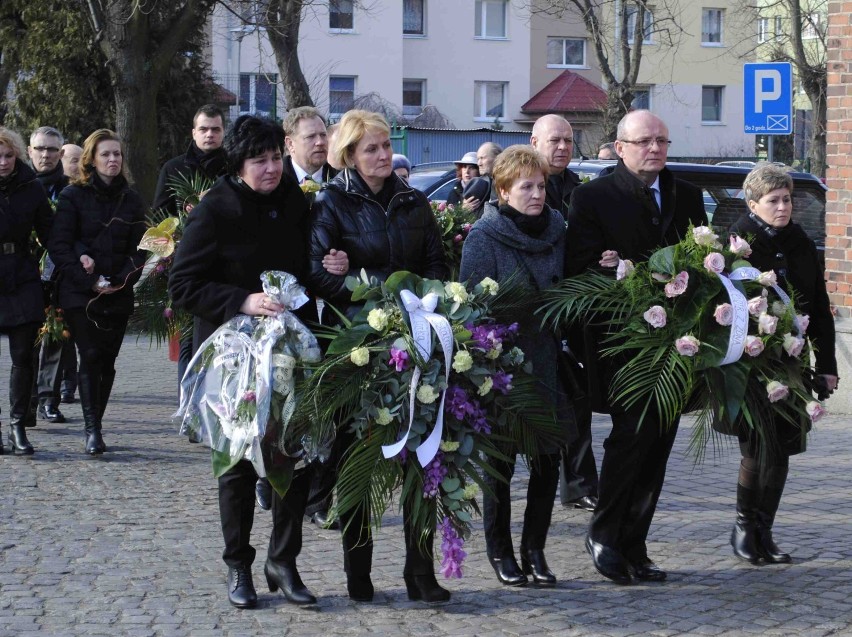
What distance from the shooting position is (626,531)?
5957 mm

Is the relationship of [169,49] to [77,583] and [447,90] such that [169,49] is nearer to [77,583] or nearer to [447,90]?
[77,583]

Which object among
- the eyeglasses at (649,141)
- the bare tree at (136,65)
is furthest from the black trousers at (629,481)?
the bare tree at (136,65)

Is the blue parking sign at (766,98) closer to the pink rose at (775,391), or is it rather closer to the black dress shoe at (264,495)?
the black dress shoe at (264,495)

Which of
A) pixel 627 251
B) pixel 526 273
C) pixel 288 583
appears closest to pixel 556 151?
pixel 627 251

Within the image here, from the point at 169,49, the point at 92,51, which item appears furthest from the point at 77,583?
the point at 92,51

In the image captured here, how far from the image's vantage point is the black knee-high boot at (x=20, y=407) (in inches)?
351

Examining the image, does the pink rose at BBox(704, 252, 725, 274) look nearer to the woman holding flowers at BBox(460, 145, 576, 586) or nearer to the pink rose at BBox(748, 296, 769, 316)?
the pink rose at BBox(748, 296, 769, 316)

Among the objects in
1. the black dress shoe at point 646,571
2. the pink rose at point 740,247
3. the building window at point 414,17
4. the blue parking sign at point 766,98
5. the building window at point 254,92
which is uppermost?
the building window at point 414,17

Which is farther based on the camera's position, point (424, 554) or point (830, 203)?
point (830, 203)

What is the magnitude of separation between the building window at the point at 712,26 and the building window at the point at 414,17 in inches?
497

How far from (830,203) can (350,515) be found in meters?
6.43

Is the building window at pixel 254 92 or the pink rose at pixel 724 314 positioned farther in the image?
the building window at pixel 254 92

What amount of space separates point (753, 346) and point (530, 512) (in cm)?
124

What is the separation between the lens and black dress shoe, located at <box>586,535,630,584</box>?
579cm
